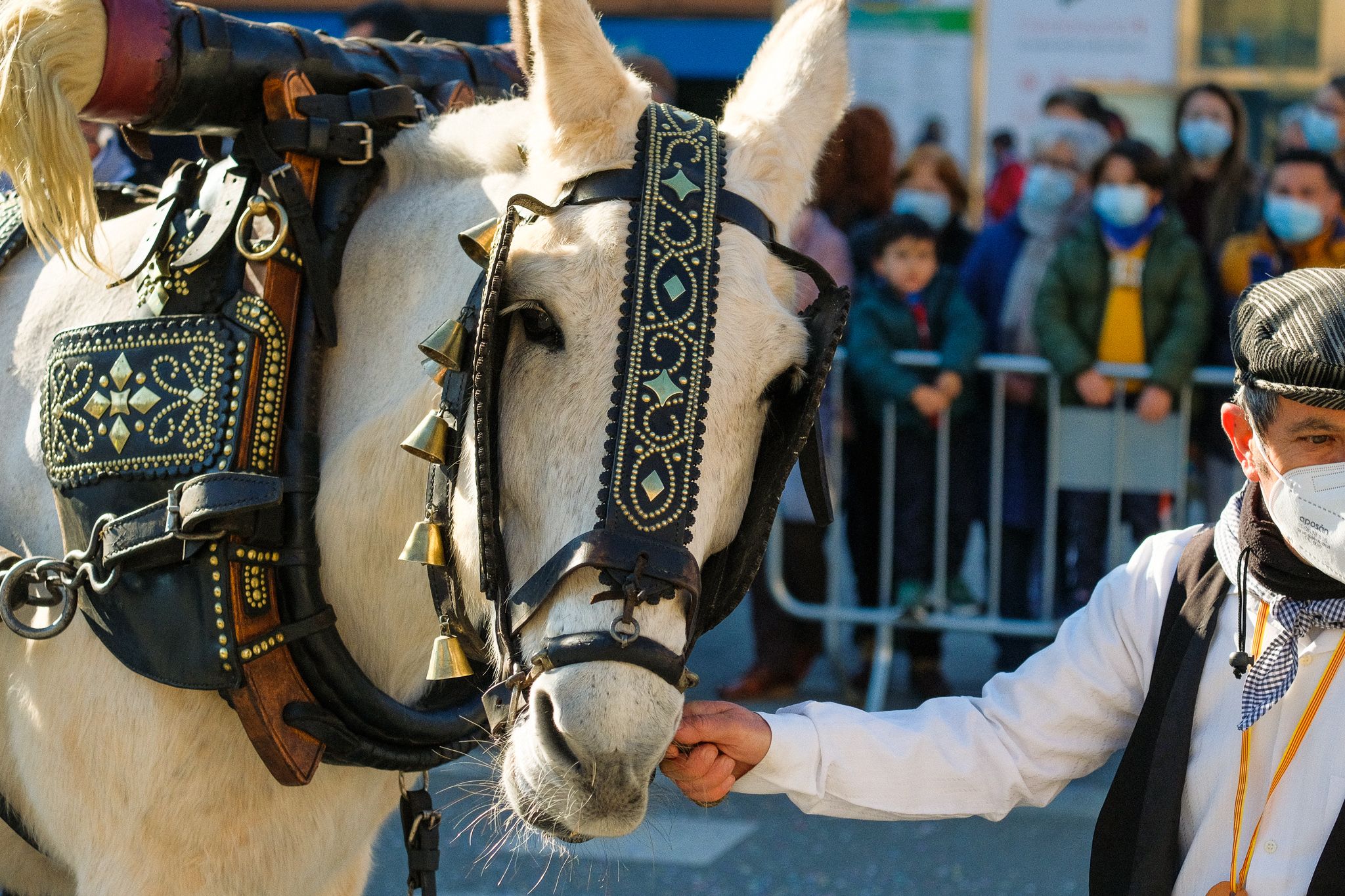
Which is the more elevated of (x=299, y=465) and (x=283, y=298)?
(x=283, y=298)

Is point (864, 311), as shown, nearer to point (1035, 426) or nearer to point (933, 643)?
point (1035, 426)

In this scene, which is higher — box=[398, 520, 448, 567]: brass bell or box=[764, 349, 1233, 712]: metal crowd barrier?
box=[398, 520, 448, 567]: brass bell

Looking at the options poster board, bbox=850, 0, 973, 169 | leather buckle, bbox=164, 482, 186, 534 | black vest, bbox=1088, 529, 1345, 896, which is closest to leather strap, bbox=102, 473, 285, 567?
leather buckle, bbox=164, 482, 186, 534

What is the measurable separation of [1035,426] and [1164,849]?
12.0 ft

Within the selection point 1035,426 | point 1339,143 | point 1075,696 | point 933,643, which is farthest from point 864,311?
point 1075,696

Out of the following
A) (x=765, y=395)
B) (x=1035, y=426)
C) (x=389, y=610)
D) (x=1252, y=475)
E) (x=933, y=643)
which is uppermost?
(x=765, y=395)

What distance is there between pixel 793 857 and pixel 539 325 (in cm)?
292

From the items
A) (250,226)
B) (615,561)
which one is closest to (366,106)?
(250,226)

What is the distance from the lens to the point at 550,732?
1.69 metres

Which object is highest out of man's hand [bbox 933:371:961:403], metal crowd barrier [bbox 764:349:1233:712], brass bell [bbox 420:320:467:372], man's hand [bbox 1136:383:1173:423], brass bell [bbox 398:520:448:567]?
brass bell [bbox 420:320:467:372]

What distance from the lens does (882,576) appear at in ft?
18.2

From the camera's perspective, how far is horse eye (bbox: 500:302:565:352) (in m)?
1.80

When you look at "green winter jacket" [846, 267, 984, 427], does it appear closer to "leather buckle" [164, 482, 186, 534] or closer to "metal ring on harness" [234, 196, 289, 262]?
"metal ring on harness" [234, 196, 289, 262]

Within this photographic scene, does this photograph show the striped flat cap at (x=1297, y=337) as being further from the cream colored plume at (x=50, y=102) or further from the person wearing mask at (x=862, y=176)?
the person wearing mask at (x=862, y=176)
